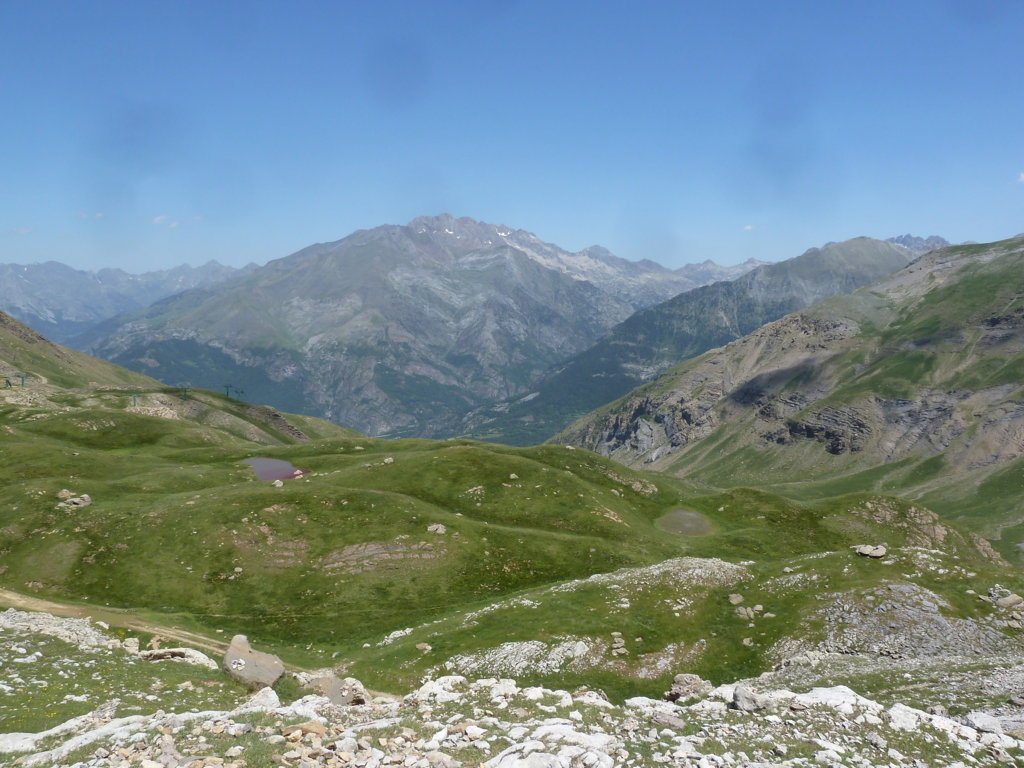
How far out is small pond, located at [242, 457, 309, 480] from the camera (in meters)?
106

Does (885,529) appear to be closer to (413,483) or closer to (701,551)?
(701,551)

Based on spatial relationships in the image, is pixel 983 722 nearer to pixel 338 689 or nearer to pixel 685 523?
pixel 338 689

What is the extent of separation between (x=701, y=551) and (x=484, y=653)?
48.9m

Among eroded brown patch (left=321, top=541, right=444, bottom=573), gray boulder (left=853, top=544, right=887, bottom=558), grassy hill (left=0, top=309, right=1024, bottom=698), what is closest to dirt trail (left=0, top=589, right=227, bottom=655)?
grassy hill (left=0, top=309, right=1024, bottom=698)

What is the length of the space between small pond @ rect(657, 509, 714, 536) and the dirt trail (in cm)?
7268

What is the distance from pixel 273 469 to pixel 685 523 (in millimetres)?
74675

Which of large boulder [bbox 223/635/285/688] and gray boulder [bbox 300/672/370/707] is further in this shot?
large boulder [bbox 223/635/285/688]

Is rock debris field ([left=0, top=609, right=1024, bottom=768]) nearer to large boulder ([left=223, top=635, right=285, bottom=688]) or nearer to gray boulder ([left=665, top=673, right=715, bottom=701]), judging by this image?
large boulder ([left=223, top=635, right=285, bottom=688])

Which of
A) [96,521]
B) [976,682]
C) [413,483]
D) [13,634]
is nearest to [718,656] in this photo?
[976,682]

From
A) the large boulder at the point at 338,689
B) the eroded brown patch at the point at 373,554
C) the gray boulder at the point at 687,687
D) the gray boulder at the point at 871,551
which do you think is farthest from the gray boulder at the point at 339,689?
the gray boulder at the point at 871,551

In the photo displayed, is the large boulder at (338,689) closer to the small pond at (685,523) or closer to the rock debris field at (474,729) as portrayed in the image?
the rock debris field at (474,729)

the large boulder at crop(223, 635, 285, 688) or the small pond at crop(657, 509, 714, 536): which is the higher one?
the large boulder at crop(223, 635, 285, 688)

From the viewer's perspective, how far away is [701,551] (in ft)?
287

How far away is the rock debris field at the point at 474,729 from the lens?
20.9 meters
